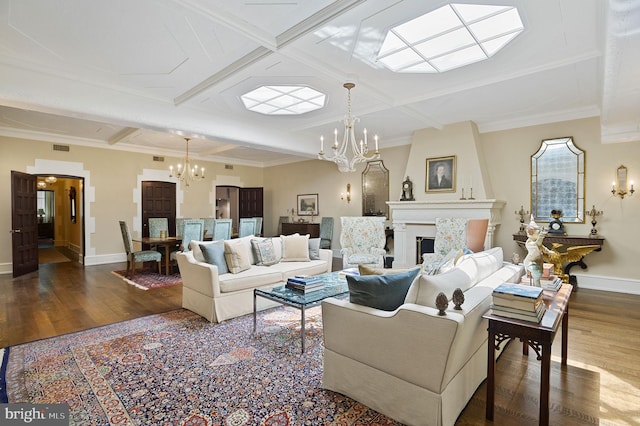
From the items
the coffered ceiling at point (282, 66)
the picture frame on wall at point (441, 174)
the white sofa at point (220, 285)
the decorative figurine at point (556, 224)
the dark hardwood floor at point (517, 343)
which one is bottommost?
the dark hardwood floor at point (517, 343)

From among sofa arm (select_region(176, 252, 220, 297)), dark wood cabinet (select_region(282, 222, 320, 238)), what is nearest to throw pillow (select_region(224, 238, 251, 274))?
sofa arm (select_region(176, 252, 220, 297))

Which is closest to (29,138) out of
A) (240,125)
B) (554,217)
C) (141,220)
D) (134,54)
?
(141,220)

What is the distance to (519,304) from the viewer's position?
1839mm

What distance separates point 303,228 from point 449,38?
20.9ft

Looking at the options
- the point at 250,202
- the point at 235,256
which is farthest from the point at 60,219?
the point at 235,256

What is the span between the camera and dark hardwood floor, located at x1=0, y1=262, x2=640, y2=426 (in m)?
2.01

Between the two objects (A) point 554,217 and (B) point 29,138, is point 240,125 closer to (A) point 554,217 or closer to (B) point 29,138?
(B) point 29,138

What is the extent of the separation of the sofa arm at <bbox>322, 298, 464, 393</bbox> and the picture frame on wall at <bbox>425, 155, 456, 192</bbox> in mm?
4602

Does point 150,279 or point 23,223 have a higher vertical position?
point 23,223

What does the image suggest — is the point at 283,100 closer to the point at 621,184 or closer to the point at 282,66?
the point at 282,66

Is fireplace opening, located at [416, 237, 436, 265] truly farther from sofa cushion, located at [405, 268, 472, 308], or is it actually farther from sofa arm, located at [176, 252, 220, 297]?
sofa cushion, located at [405, 268, 472, 308]

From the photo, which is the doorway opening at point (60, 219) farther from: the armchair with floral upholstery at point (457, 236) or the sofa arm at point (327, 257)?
the armchair with floral upholstery at point (457, 236)

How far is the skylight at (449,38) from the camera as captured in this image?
8.82 ft

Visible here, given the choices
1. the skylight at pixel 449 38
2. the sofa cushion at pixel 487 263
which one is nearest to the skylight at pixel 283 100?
the skylight at pixel 449 38
